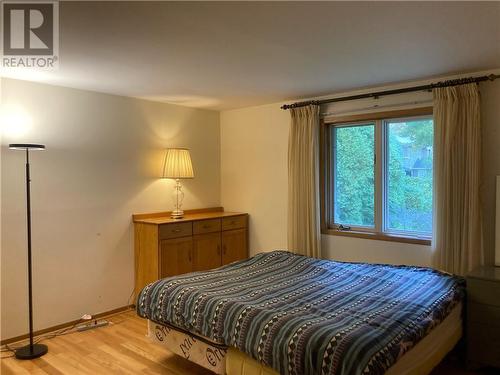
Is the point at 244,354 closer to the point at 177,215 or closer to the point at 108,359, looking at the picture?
the point at 108,359

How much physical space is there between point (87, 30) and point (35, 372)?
8.12 feet

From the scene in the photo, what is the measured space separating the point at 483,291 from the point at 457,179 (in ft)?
3.31

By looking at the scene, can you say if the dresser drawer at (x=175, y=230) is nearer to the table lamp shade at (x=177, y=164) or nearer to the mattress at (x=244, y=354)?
the table lamp shade at (x=177, y=164)

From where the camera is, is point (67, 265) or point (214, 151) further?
point (214, 151)

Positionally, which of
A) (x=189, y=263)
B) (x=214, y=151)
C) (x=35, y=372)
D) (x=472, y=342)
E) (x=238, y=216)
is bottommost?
(x=35, y=372)

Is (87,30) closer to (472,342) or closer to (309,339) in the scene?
(309,339)

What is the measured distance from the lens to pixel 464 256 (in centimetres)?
323

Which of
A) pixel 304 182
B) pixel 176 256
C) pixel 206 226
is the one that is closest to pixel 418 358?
pixel 304 182

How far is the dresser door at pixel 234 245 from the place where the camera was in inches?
184

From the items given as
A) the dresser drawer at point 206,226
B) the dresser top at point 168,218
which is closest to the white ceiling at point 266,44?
the dresser top at point 168,218

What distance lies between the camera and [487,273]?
2.83 metres

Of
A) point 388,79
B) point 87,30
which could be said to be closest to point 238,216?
point 388,79

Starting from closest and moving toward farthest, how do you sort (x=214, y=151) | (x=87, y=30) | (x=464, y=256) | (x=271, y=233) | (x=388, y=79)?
1. (x=87, y=30)
2. (x=464, y=256)
3. (x=388, y=79)
4. (x=271, y=233)
5. (x=214, y=151)

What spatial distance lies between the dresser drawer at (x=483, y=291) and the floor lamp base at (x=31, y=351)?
339cm
